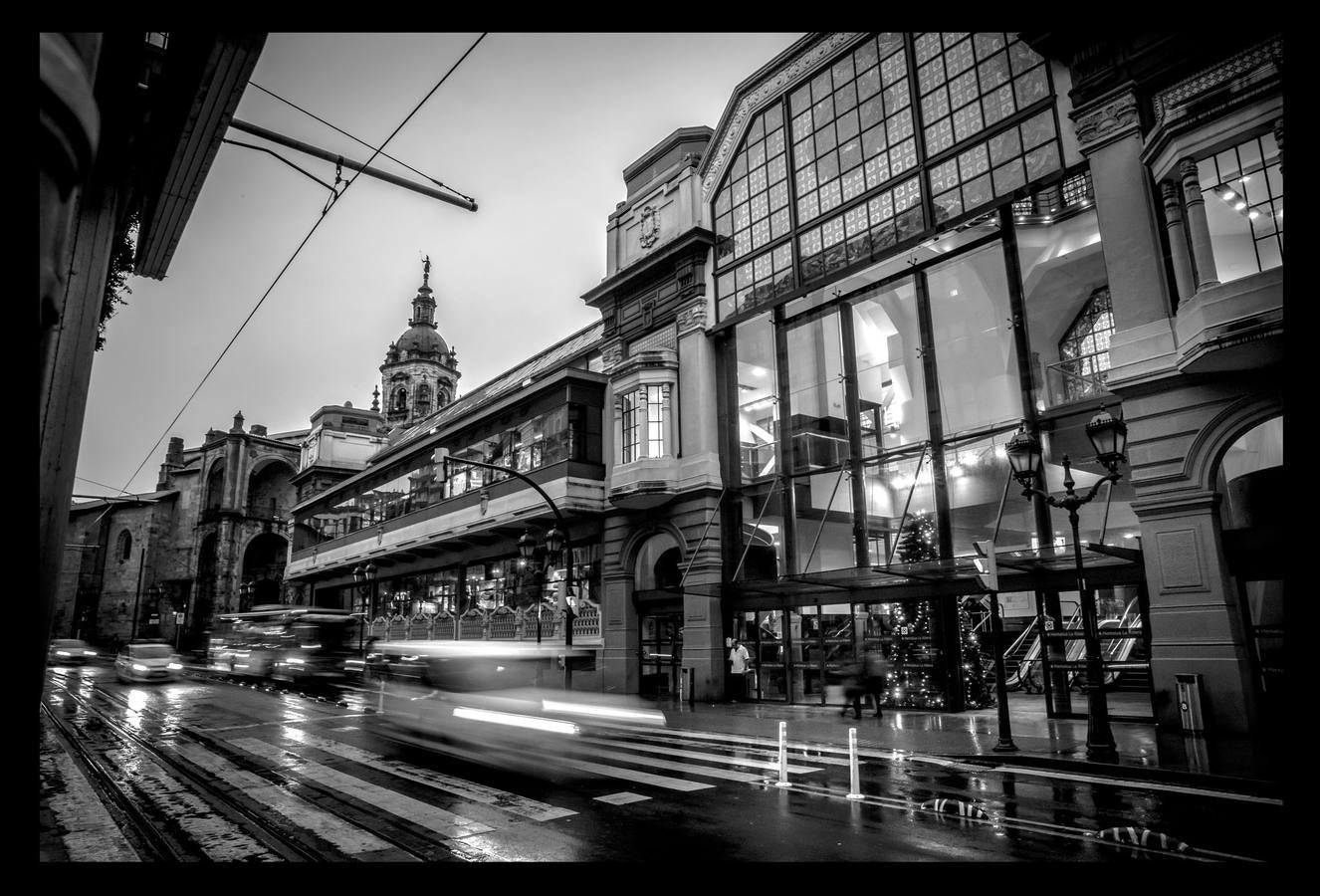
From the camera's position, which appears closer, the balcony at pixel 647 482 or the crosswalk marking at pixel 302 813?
the crosswalk marking at pixel 302 813

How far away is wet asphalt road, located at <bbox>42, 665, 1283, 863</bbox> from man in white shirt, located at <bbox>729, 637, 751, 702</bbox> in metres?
8.93

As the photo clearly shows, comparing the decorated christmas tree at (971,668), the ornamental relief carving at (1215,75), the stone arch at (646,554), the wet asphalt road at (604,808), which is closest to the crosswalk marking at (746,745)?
the wet asphalt road at (604,808)

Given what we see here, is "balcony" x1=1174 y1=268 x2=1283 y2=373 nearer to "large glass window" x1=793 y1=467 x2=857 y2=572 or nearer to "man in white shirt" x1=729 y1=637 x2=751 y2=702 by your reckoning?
"large glass window" x1=793 y1=467 x2=857 y2=572

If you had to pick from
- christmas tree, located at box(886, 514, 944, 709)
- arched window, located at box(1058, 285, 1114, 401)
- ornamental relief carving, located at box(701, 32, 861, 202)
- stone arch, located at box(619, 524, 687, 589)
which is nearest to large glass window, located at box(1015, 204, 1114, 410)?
arched window, located at box(1058, 285, 1114, 401)

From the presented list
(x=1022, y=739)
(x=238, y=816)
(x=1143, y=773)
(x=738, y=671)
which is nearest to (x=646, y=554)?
(x=738, y=671)

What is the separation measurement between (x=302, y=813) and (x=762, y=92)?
81.4 feet

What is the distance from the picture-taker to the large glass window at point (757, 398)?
24.0 metres

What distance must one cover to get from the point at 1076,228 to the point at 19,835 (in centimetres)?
2083

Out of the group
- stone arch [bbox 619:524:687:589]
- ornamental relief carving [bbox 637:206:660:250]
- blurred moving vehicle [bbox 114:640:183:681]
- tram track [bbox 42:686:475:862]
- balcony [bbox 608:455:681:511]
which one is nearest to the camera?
tram track [bbox 42:686:475:862]

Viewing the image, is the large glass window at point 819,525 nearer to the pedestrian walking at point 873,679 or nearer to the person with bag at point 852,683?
the pedestrian walking at point 873,679

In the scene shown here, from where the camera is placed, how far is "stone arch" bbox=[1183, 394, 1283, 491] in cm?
1357

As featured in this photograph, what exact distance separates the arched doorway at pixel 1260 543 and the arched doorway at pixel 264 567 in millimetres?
77019

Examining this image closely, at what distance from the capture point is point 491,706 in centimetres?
1205

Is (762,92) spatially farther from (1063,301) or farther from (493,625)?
(493,625)
